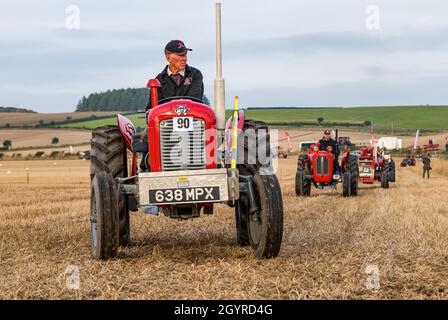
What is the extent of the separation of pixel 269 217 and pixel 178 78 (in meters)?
2.11

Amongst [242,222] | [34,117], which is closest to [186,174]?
[242,222]

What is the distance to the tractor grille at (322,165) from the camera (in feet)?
63.9

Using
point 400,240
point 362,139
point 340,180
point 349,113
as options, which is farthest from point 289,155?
point 400,240

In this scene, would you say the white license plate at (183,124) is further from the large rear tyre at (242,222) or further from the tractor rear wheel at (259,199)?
the large rear tyre at (242,222)

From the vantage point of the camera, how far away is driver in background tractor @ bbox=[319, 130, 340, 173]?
19625mm

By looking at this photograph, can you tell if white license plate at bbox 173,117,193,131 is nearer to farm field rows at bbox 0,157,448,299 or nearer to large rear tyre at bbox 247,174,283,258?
large rear tyre at bbox 247,174,283,258

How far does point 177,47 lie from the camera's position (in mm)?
7926

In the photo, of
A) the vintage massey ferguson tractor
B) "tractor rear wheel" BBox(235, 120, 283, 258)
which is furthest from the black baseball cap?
"tractor rear wheel" BBox(235, 120, 283, 258)

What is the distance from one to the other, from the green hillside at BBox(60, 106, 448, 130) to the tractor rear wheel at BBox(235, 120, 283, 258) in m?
65.0

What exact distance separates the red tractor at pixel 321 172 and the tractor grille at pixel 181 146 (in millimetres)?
11862

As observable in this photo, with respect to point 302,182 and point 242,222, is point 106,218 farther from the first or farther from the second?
point 302,182
